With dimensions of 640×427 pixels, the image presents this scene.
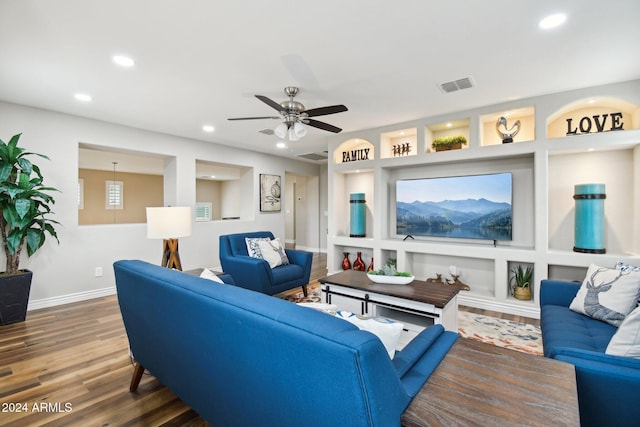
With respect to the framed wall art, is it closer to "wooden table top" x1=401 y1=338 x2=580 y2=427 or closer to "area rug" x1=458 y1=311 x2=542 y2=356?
"area rug" x1=458 y1=311 x2=542 y2=356

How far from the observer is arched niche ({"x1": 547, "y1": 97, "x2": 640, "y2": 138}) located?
3156mm

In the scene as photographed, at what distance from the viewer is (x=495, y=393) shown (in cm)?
100

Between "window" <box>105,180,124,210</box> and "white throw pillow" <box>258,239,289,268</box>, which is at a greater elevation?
"window" <box>105,180,124,210</box>

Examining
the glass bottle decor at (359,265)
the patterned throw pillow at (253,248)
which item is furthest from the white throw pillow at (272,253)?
the glass bottle decor at (359,265)

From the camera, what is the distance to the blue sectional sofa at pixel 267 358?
0.81 metres

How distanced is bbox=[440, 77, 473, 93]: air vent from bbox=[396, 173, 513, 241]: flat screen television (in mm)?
1363

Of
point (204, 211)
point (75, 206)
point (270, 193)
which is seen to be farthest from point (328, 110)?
point (204, 211)

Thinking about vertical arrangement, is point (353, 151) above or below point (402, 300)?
above

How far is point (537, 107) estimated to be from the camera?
344 centimetres

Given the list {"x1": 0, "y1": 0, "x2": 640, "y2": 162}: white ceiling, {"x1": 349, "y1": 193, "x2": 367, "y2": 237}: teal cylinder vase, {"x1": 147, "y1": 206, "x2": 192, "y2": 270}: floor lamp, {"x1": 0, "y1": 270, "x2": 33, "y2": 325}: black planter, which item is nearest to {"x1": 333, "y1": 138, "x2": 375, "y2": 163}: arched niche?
{"x1": 349, "y1": 193, "x2": 367, "y2": 237}: teal cylinder vase

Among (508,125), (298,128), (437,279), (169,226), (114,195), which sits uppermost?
(508,125)

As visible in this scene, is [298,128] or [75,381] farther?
[298,128]

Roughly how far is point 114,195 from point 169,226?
7.31 meters

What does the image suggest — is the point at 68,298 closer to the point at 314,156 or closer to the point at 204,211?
the point at 314,156
